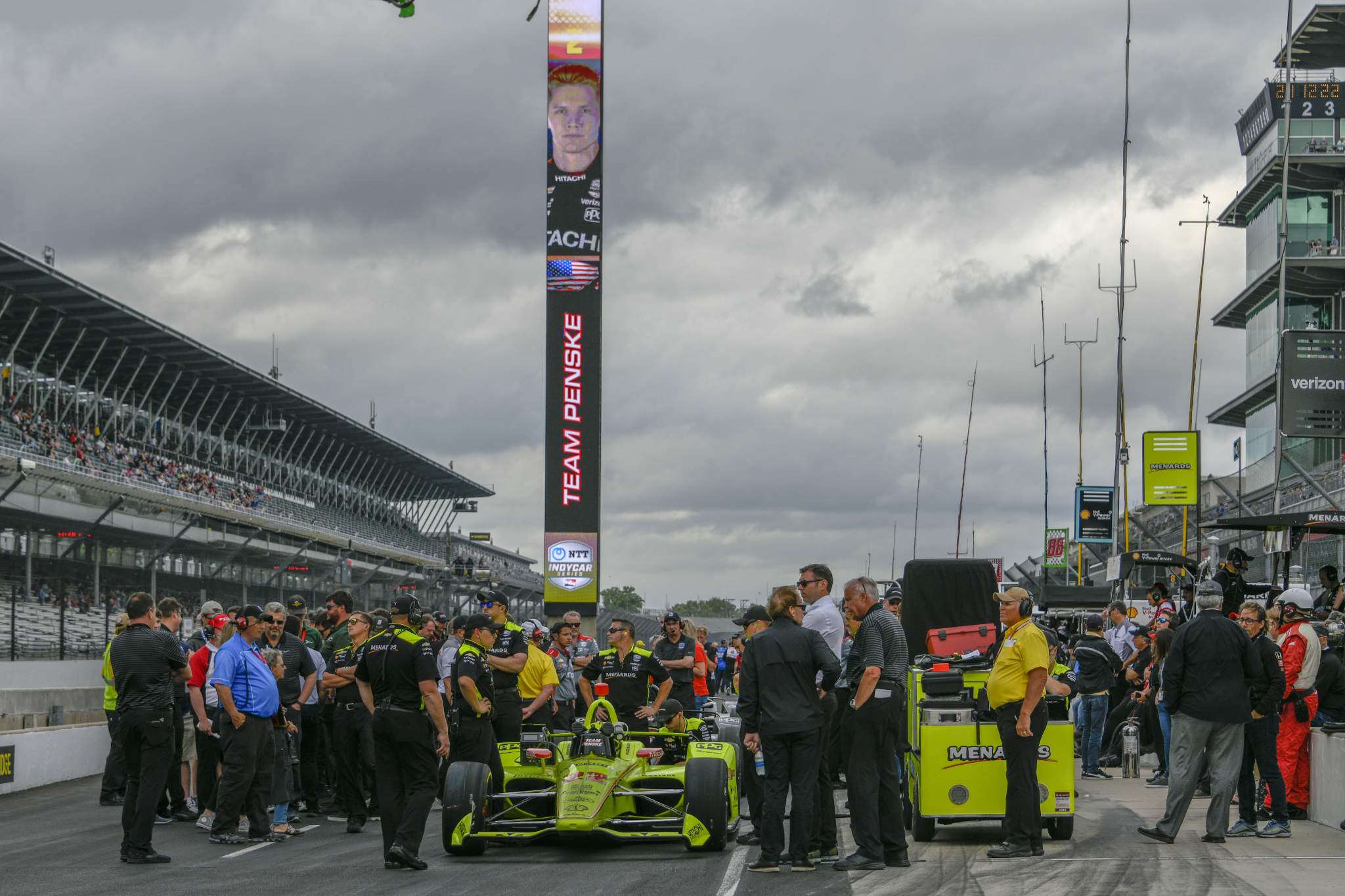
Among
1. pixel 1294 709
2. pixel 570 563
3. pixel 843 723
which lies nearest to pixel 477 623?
pixel 843 723

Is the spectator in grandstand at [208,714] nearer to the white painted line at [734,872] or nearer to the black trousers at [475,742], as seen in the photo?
the black trousers at [475,742]

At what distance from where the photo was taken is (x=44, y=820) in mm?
14633

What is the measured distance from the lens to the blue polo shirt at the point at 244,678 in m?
12.2

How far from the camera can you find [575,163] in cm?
4369

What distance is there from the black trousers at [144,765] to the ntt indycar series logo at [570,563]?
3192cm

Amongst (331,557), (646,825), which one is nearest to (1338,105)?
(331,557)

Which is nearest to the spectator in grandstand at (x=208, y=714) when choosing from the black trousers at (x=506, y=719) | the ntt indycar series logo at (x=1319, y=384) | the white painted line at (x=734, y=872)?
the black trousers at (x=506, y=719)

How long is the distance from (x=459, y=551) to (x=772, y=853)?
253 feet

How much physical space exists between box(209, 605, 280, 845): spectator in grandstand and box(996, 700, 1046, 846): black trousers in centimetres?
583

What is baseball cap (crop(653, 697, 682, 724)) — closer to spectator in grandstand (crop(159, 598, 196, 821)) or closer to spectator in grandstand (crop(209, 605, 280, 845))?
spectator in grandstand (crop(209, 605, 280, 845))

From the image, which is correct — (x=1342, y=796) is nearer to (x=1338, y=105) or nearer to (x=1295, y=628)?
(x=1295, y=628)

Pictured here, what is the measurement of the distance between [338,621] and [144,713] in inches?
143

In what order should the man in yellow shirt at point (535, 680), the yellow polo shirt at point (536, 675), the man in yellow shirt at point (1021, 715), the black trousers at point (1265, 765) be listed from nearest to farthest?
the man in yellow shirt at point (1021, 715) → the black trousers at point (1265, 765) → the man in yellow shirt at point (535, 680) → the yellow polo shirt at point (536, 675)

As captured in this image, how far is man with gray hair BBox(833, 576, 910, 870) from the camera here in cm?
1041
